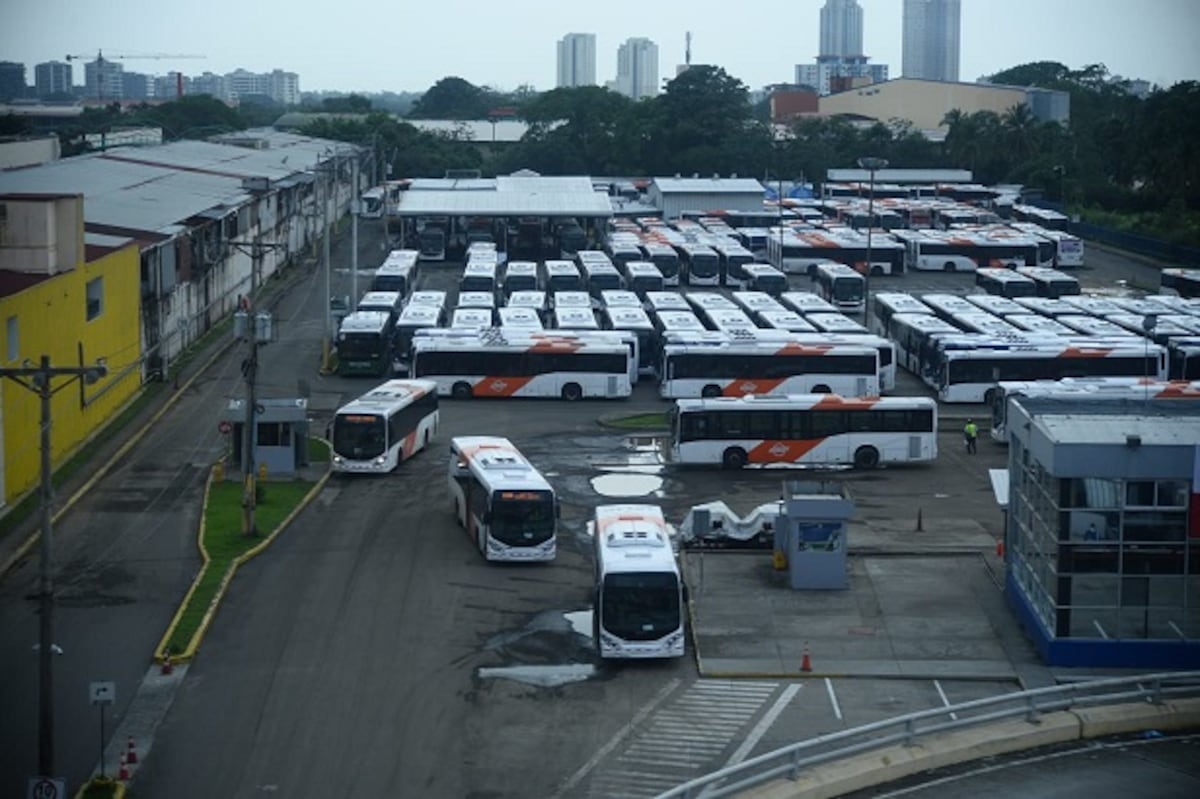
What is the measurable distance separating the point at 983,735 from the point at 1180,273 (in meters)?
44.2

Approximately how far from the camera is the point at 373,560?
25219mm

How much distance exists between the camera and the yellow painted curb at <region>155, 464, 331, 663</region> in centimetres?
2063

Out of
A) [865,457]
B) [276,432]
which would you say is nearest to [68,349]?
[276,432]

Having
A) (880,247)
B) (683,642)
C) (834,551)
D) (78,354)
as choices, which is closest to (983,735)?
(683,642)

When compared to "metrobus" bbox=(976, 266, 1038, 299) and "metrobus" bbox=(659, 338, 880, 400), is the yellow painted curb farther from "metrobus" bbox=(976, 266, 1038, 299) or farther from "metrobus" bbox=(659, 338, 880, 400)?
"metrobus" bbox=(976, 266, 1038, 299)

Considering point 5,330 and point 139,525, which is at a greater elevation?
point 5,330

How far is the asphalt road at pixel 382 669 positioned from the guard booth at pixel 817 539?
2997mm

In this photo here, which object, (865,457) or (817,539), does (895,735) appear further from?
(865,457)

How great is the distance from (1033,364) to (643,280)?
19145 millimetres

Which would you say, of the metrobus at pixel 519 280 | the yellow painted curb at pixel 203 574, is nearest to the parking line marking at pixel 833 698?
the yellow painted curb at pixel 203 574

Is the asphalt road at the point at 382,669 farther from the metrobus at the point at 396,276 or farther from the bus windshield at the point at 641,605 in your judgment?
the metrobus at the point at 396,276

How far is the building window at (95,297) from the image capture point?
34.1 meters

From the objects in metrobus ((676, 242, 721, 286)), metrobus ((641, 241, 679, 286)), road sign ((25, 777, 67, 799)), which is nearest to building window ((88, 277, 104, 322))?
road sign ((25, 777, 67, 799))

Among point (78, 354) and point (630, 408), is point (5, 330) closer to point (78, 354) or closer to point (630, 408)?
point (78, 354)
